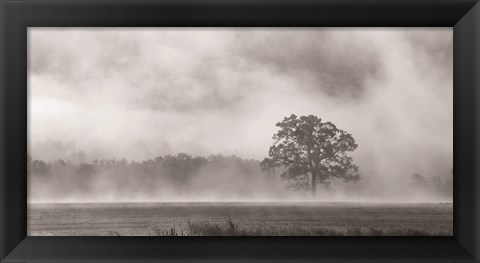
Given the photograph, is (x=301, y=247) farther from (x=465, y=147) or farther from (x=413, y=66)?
(x=413, y=66)

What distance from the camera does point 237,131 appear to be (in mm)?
2254

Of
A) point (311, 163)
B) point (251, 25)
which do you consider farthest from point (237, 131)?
point (251, 25)

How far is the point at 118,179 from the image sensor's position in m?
2.25

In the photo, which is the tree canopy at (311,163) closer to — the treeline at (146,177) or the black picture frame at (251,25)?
the treeline at (146,177)

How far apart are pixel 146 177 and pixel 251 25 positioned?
0.83 metres

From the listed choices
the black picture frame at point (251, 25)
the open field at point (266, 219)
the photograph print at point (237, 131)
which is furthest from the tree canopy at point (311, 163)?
the black picture frame at point (251, 25)

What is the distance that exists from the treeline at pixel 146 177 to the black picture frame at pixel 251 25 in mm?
184

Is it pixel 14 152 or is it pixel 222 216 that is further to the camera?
pixel 222 216

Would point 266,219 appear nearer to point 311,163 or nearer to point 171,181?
point 311,163

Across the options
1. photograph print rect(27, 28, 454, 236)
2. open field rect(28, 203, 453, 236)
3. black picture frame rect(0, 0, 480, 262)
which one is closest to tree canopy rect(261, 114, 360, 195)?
photograph print rect(27, 28, 454, 236)

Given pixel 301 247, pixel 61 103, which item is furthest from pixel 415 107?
pixel 61 103

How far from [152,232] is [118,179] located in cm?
29

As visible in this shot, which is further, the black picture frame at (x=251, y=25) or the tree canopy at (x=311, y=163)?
the tree canopy at (x=311, y=163)

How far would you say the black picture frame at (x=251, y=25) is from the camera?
2045 mm
